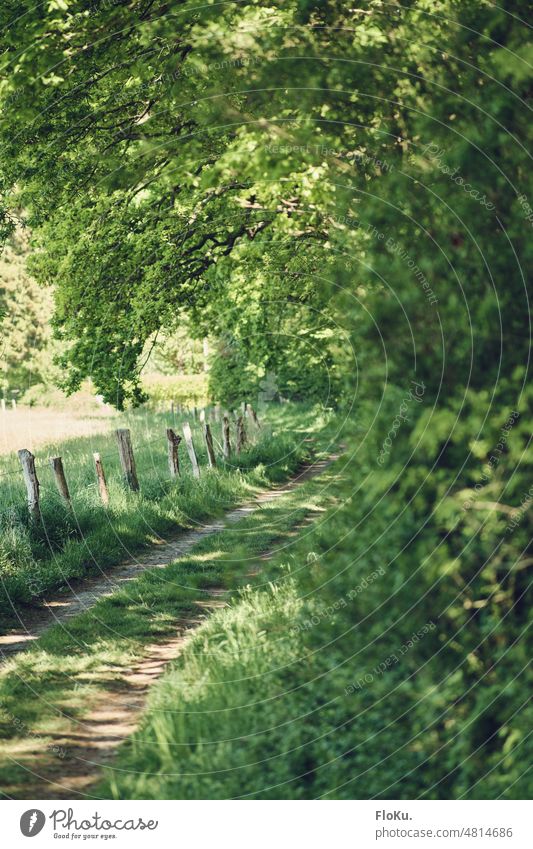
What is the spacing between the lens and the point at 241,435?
81.9 ft

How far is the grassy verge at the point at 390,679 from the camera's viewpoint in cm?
Answer: 538

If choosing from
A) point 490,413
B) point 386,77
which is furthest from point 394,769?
point 386,77

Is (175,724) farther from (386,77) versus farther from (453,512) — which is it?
(386,77)

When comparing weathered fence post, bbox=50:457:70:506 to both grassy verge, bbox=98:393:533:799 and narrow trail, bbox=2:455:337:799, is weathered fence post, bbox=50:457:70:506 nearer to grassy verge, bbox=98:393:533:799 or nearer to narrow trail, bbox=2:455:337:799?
narrow trail, bbox=2:455:337:799

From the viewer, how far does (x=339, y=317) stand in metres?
6.41

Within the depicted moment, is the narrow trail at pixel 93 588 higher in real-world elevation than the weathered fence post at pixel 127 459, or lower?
lower

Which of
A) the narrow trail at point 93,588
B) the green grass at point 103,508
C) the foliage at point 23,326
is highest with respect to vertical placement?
the foliage at point 23,326

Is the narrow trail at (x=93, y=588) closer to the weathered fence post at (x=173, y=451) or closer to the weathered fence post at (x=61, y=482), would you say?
the weathered fence post at (x=61, y=482)

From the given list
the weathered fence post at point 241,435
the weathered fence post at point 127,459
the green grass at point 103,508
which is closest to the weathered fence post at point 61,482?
the green grass at point 103,508

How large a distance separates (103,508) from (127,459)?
226 centimetres

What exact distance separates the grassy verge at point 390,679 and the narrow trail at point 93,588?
11.7 ft
